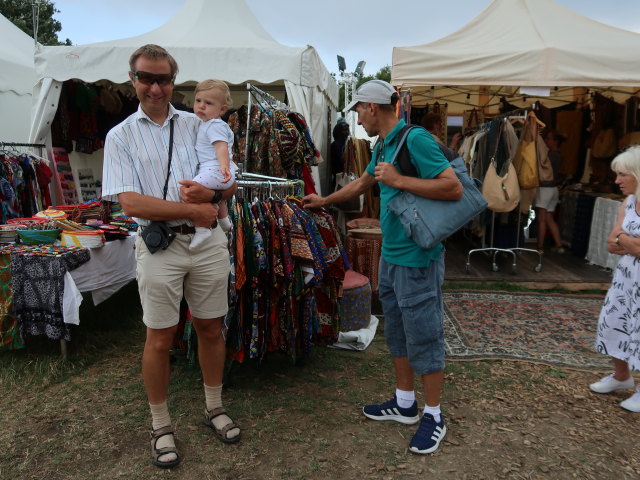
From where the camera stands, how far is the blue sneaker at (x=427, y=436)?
2.47 meters

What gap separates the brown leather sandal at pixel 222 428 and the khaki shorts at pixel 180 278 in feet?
2.00

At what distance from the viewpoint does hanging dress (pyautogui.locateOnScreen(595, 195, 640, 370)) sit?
2.85 m

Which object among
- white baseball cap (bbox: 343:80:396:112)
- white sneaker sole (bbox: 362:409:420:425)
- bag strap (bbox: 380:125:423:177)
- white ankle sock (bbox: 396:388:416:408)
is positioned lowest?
white sneaker sole (bbox: 362:409:420:425)

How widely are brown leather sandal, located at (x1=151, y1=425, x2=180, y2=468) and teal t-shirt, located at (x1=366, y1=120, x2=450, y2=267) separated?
4.76 feet

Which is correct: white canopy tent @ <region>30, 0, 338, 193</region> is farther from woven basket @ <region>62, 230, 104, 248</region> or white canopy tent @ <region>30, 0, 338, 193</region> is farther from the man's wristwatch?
the man's wristwatch

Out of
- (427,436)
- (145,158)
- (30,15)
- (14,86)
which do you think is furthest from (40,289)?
(30,15)

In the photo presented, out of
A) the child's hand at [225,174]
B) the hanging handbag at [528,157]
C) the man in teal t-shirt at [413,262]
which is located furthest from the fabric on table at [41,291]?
the hanging handbag at [528,157]

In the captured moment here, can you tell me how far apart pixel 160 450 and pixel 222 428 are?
0.34 m

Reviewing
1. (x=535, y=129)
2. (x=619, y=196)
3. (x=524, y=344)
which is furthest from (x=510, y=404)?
(x=619, y=196)

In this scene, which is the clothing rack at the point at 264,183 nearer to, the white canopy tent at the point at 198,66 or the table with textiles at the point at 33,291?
the table with textiles at the point at 33,291

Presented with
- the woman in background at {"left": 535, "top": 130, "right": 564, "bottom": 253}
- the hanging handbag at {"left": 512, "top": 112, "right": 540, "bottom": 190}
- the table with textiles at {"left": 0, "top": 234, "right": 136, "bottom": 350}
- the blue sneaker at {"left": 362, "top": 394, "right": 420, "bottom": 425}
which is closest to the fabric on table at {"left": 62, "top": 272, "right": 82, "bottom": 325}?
the table with textiles at {"left": 0, "top": 234, "right": 136, "bottom": 350}

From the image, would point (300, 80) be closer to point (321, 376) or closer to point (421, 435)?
point (321, 376)

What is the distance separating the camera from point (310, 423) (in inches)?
109

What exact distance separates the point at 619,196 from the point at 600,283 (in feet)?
5.23
